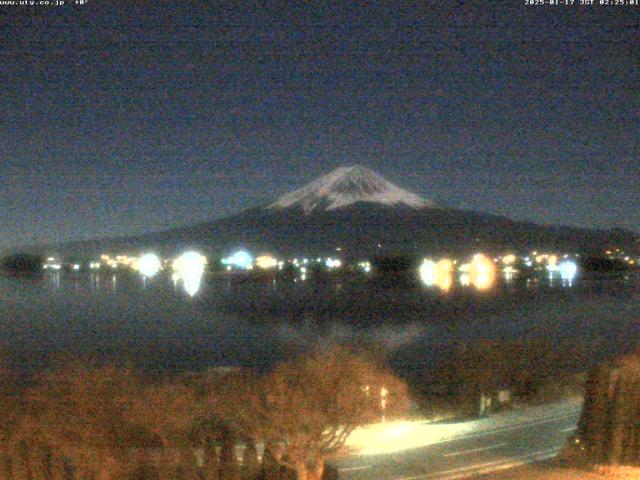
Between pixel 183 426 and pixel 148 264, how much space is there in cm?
5568

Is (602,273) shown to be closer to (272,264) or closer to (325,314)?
(272,264)

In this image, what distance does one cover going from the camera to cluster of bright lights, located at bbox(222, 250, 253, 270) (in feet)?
178

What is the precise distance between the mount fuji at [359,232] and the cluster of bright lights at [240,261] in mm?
2974

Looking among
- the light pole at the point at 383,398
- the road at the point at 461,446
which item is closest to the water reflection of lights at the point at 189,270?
the road at the point at 461,446

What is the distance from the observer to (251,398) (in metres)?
7.52

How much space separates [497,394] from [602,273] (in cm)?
3501

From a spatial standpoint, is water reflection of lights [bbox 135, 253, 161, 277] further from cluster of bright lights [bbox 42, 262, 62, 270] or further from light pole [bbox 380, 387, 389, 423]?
light pole [bbox 380, 387, 389, 423]

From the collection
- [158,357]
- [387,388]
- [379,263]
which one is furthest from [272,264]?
[387,388]

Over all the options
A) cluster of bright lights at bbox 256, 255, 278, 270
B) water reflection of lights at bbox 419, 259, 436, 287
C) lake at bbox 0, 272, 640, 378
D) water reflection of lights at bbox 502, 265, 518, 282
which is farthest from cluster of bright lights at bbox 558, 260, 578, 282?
cluster of bright lights at bbox 256, 255, 278, 270

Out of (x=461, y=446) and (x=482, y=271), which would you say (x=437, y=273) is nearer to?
(x=482, y=271)

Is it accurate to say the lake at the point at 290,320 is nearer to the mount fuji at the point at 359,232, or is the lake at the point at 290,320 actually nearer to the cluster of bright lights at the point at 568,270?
the cluster of bright lights at the point at 568,270

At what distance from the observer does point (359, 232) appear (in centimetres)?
6241

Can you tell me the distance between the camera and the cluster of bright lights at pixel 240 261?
54.1m

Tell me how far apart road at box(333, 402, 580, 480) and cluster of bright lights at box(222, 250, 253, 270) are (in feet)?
140
